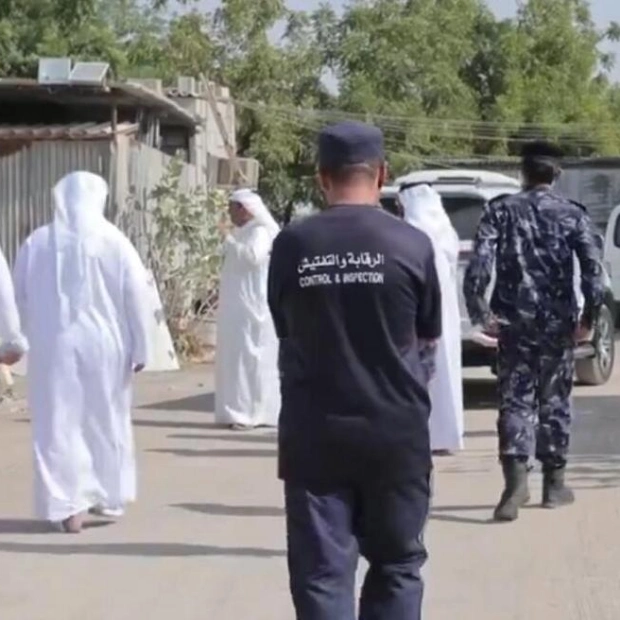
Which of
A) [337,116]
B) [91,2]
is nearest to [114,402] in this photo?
[91,2]

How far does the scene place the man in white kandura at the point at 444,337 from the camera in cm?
1199

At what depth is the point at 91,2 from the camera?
2036 centimetres

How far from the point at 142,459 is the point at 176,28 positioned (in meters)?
32.3

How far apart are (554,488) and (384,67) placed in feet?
127

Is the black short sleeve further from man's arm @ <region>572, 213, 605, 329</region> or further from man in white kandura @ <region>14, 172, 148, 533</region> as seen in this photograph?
man in white kandura @ <region>14, 172, 148, 533</region>

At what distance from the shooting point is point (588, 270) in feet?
31.0

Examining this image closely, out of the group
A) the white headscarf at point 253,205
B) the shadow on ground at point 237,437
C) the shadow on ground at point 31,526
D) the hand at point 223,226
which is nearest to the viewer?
the shadow on ground at point 31,526

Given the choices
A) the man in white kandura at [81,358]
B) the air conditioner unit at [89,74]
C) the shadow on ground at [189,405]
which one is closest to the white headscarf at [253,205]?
the shadow on ground at [189,405]

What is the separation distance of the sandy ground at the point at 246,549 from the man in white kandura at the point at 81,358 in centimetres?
28

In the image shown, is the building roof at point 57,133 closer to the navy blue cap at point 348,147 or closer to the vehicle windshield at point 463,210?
the vehicle windshield at point 463,210

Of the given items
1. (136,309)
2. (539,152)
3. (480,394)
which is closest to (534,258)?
(539,152)

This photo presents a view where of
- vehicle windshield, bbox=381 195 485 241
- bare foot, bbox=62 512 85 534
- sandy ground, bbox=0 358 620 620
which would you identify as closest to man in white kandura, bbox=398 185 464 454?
sandy ground, bbox=0 358 620 620

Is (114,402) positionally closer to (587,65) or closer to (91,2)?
(91,2)

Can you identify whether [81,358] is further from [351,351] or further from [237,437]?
[237,437]
